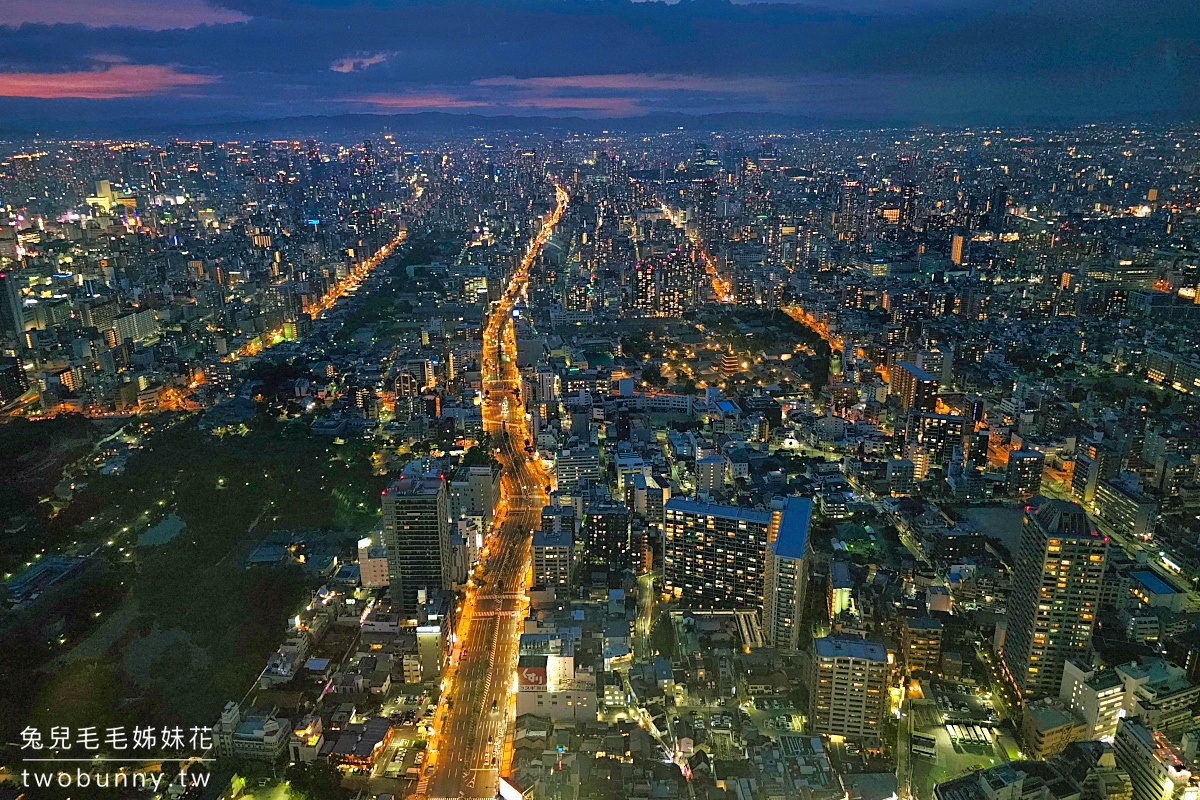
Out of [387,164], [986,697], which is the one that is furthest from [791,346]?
[387,164]

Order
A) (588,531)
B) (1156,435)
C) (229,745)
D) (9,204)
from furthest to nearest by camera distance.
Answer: (9,204) < (1156,435) < (588,531) < (229,745)

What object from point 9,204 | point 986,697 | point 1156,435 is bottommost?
point 986,697

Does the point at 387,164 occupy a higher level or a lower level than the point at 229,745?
higher

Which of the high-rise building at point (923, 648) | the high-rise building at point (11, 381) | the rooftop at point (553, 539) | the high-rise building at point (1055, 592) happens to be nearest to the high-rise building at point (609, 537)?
the rooftop at point (553, 539)

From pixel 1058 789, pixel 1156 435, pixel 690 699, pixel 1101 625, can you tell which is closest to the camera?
pixel 1058 789

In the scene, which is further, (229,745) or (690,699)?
(690,699)

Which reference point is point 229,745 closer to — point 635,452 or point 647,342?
point 635,452
